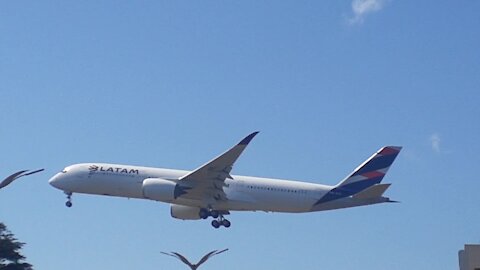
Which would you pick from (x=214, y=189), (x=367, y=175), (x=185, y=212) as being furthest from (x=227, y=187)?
(x=367, y=175)

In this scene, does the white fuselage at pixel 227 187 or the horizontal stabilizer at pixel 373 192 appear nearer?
the horizontal stabilizer at pixel 373 192

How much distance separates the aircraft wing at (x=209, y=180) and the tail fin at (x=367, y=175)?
747cm

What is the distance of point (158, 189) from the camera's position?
79375mm

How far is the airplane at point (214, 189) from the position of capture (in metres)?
80.1

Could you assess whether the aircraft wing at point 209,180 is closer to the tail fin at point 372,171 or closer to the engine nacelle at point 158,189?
the engine nacelle at point 158,189

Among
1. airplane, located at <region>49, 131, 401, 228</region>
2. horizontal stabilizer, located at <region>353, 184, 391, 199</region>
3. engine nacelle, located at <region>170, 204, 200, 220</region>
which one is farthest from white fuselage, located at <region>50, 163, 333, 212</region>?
horizontal stabilizer, located at <region>353, 184, 391, 199</region>

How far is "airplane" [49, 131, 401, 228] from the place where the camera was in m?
80.1

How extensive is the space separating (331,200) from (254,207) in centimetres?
582

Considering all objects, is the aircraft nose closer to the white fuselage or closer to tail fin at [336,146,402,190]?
the white fuselage

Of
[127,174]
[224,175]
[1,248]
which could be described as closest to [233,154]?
[224,175]

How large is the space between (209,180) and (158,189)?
396 centimetres

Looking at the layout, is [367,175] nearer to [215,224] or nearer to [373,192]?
[373,192]

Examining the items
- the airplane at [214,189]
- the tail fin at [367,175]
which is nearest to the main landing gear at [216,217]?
the airplane at [214,189]

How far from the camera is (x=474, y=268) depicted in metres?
57.8
